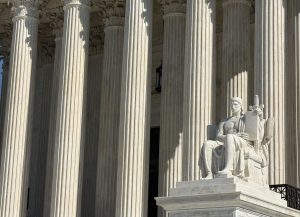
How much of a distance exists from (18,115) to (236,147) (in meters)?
25.6

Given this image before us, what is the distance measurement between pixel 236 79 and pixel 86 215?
16916mm

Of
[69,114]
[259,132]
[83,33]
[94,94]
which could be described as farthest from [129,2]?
[259,132]

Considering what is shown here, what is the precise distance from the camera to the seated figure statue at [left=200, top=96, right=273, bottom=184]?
88.5 ft

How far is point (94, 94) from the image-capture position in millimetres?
60219

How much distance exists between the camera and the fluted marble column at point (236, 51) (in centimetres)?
4569

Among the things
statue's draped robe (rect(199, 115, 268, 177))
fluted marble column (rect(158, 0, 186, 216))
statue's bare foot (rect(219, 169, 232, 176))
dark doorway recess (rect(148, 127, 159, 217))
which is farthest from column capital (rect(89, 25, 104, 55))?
statue's bare foot (rect(219, 169, 232, 176))

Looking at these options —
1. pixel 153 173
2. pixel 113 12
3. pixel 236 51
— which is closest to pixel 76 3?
pixel 113 12

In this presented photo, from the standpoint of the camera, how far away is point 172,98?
49.8m

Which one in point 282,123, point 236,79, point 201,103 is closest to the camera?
point 282,123

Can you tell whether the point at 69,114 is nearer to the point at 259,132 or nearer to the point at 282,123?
the point at 282,123

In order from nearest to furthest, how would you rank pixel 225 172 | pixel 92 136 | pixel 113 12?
pixel 225 172, pixel 113 12, pixel 92 136

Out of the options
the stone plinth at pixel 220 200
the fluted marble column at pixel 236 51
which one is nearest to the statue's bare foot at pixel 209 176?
the stone plinth at pixel 220 200

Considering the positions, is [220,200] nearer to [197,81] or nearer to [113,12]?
[197,81]

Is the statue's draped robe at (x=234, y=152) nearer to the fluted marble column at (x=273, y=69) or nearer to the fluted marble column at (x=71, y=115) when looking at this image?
the fluted marble column at (x=273, y=69)
